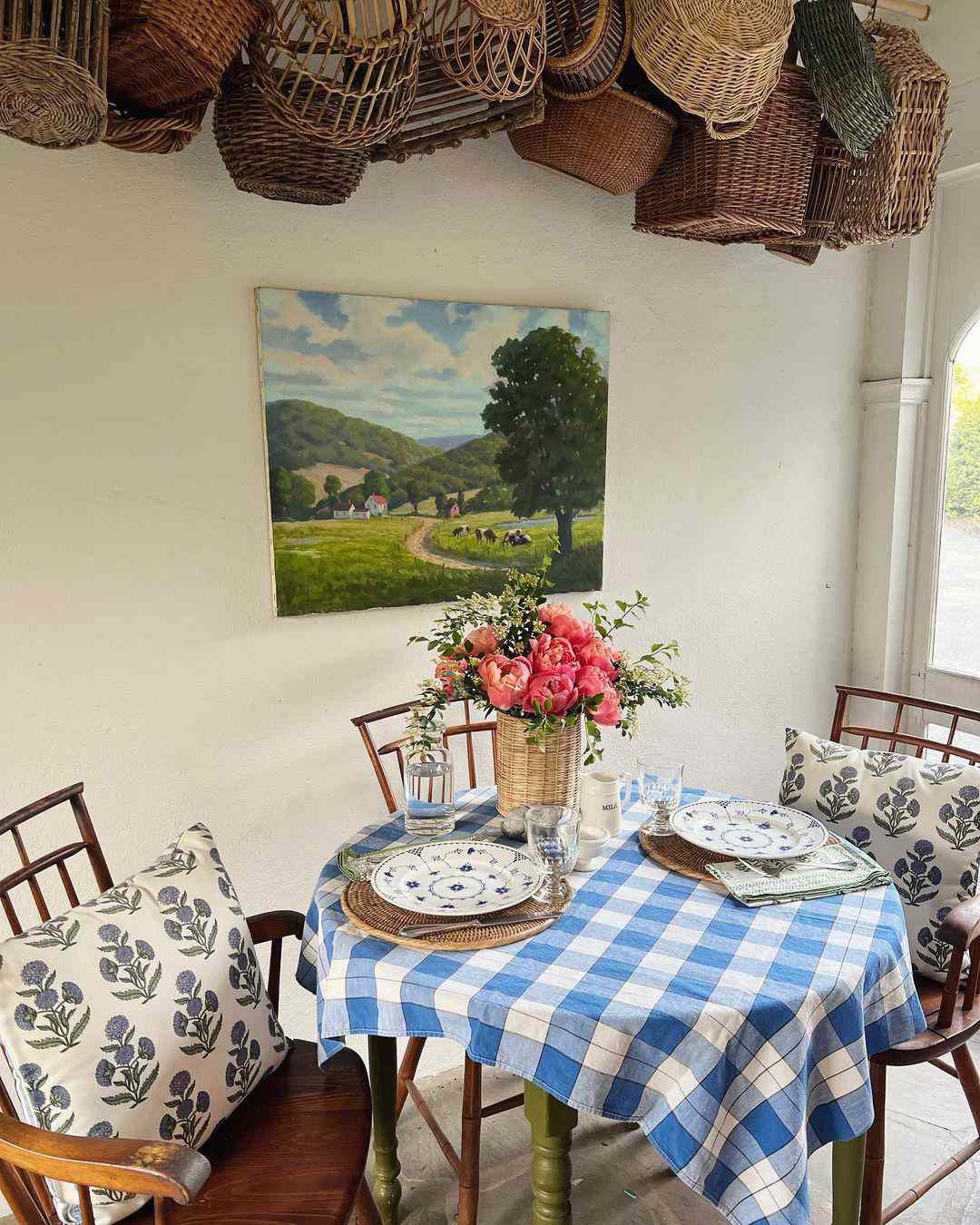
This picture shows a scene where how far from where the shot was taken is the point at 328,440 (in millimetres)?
2193

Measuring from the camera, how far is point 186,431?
206 centimetres

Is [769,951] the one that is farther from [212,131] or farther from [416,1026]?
[212,131]

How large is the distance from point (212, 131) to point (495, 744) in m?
1.41

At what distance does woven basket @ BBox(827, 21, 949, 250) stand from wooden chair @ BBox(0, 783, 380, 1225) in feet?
6.66

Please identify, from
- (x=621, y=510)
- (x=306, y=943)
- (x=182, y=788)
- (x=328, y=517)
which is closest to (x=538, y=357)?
(x=621, y=510)

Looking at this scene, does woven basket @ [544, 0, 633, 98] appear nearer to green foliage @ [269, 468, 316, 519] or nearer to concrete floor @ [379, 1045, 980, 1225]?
green foliage @ [269, 468, 316, 519]

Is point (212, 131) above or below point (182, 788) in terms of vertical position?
above

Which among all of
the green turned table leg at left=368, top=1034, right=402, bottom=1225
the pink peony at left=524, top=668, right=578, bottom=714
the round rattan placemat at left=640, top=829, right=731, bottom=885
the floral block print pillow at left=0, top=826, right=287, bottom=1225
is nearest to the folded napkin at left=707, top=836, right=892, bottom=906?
the round rattan placemat at left=640, top=829, right=731, bottom=885

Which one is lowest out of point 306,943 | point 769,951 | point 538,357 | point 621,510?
point 306,943

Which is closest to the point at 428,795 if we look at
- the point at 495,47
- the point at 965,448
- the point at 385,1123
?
the point at 385,1123

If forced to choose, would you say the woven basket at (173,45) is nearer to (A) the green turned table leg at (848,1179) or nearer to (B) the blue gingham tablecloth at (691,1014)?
(B) the blue gingham tablecloth at (691,1014)

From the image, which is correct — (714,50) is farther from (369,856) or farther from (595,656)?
(369,856)

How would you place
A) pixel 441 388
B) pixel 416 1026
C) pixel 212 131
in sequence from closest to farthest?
pixel 416 1026, pixel 212 131, pixel 441 388

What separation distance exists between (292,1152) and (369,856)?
488 mm
